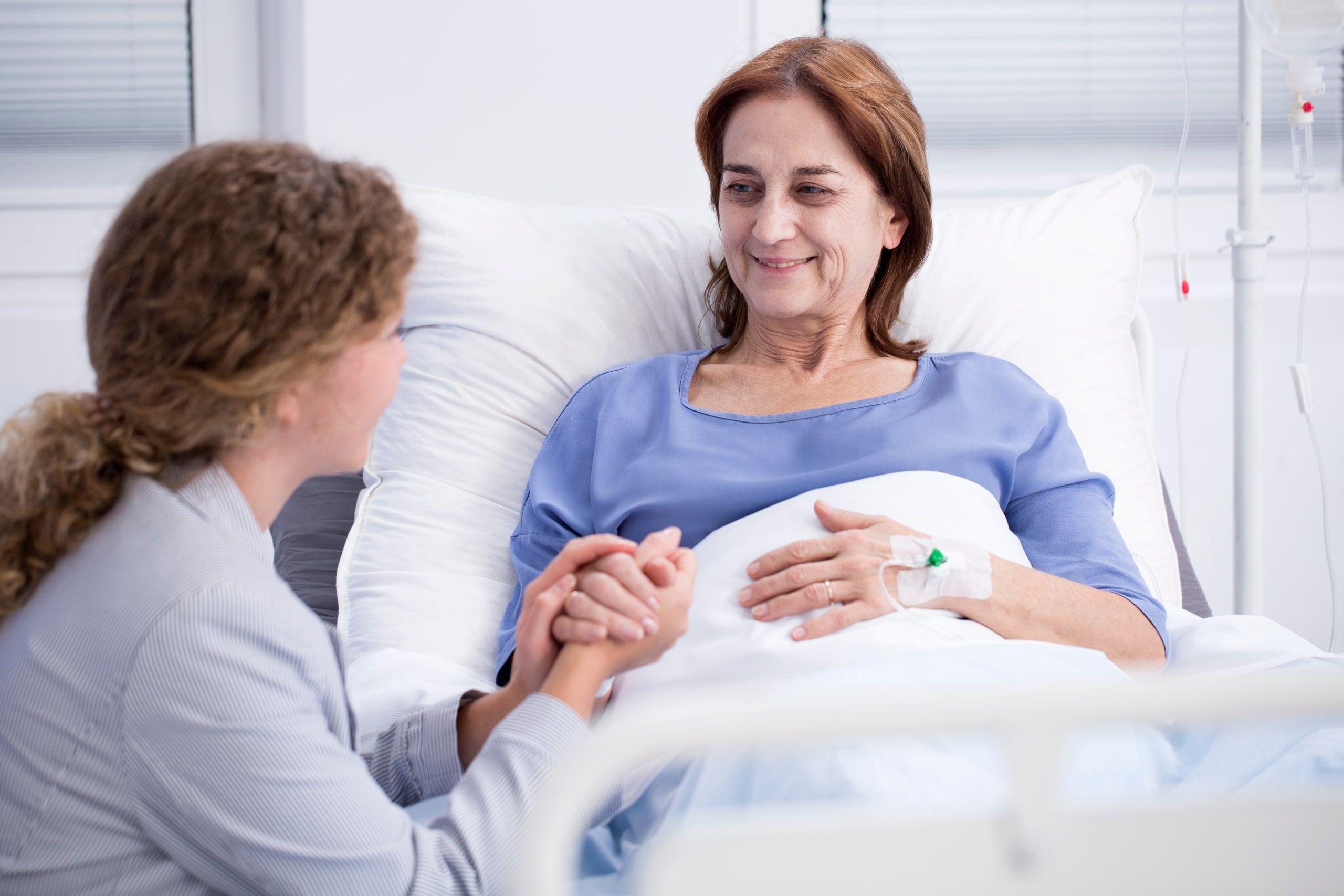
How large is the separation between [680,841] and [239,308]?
480 millimetres

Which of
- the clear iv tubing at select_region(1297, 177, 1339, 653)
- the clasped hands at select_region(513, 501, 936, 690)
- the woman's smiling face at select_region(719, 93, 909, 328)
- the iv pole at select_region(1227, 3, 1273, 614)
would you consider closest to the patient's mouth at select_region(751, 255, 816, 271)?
the woman's smiling face at select_region(719, 93, 909, 328)

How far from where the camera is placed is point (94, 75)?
2.61m

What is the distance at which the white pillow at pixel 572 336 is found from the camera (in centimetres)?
167

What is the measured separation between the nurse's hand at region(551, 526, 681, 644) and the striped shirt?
0.79 feet

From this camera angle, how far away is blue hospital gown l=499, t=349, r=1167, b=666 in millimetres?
1471

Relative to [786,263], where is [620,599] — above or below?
below

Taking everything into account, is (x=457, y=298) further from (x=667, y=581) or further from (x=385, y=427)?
(x=667, y=581)

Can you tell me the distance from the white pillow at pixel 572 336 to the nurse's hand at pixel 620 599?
0.59 m

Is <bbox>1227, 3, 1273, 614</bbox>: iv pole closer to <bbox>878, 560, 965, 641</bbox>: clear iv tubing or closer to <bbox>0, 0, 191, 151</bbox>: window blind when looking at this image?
<bbox>878, 560, 965, 641</bbox>: clear iv tubing

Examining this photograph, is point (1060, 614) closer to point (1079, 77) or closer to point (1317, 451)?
point (1317, 451)

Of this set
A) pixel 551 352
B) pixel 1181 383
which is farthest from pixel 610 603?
pixel 1181 383

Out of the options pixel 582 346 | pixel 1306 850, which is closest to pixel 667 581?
pixel 1306 850

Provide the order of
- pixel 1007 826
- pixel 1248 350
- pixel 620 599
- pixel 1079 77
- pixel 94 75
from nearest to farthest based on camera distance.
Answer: pixel 1007 826
pixel 620 599
pixel 1248 350
pixel 94 75
pixel 1079 77

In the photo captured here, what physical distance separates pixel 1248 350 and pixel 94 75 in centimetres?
247
